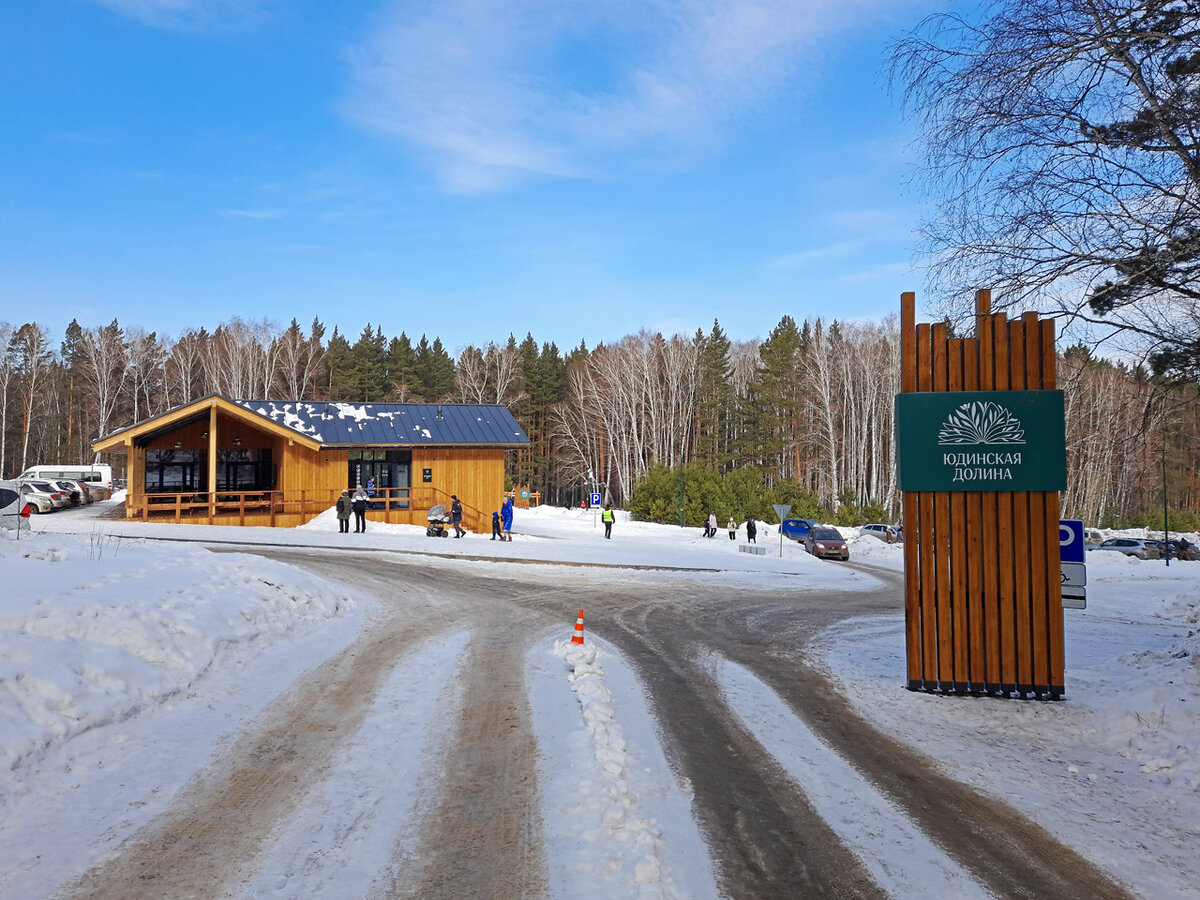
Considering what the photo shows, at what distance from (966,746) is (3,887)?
7380 millimetres

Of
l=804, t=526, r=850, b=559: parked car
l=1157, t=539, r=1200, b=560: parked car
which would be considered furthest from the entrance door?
l=1157, t=539, r=1200, b=560: parked car

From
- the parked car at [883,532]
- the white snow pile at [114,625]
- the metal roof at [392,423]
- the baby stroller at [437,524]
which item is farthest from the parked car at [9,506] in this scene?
the parked car at [883,532]

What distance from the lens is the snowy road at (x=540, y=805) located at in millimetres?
4434

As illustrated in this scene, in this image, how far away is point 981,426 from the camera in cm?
901

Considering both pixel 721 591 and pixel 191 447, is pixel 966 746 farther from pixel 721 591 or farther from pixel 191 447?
pixel 191 447

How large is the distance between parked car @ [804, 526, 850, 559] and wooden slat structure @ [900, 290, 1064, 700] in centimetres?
2637

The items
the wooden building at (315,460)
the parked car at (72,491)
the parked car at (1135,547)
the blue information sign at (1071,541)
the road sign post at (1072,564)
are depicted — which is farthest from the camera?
the parked car at (1135,547)

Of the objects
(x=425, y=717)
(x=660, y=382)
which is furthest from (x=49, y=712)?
(x=660, y=382)

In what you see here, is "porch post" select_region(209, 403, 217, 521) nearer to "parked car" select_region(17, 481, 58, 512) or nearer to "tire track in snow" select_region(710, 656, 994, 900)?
"parked car" select_region(17, 481, 58, 512)

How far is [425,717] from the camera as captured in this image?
24.7 ft

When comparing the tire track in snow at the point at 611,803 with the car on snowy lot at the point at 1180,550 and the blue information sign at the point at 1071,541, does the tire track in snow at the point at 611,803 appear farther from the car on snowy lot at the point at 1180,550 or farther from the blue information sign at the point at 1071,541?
the car on snowy lot at the point at 1180,550

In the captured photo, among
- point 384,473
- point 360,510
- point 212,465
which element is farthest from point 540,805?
point 384,473

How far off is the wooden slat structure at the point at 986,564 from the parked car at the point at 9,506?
14.5 meters

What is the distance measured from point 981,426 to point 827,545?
2676 cm
